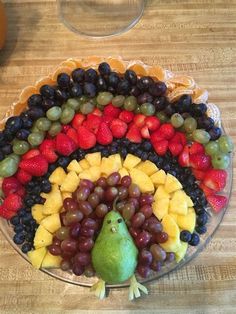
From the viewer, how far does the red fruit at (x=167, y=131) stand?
2.88 ft

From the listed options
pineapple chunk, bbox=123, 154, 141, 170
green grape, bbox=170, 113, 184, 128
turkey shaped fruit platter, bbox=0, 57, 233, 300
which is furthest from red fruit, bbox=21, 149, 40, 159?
green grape, bbox=170, 113, 184, 128

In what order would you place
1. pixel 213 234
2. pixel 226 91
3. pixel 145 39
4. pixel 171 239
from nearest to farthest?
pixel 171 239 → pixel 213 234 → pixel 226 91 → pixel 145 39

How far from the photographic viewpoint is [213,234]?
2.83ft

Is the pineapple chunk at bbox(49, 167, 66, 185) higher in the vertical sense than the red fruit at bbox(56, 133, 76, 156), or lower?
lower

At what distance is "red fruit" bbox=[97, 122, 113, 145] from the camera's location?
87 centimetres

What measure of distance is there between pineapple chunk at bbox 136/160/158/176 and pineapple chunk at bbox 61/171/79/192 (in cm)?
15

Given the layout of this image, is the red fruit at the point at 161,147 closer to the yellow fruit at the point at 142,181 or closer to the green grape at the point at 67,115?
the yellow fruit at the point at 142,181

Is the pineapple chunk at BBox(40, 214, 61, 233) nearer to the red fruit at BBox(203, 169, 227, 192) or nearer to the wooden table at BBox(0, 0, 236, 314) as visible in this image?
the wooden table at BBox(0, 0, 236, 314)

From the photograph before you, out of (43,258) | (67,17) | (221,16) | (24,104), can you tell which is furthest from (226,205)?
(67,17)

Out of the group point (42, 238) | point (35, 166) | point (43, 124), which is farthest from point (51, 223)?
point (43, 124)

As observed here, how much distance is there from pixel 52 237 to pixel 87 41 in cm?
68

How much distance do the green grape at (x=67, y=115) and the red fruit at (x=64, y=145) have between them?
0.14 feet

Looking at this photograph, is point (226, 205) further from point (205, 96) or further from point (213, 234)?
point (205, 96)

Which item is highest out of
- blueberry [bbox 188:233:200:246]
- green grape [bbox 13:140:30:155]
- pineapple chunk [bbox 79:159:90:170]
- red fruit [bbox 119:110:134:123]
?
red fruit [bbox 119:110:134:123]
